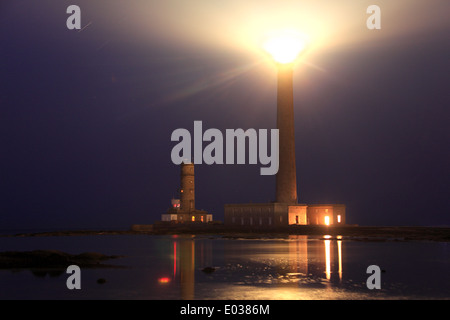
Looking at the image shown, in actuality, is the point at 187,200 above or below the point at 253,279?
above

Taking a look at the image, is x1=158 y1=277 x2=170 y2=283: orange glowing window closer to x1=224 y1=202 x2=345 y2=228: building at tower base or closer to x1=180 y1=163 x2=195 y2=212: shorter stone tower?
x1=224 y1=202 x2=345 y2=228: building at tower base

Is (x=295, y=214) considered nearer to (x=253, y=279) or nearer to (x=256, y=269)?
(x=256, y=269)

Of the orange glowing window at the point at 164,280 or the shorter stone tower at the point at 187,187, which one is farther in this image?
the shorter stone tower at the point at 187,187

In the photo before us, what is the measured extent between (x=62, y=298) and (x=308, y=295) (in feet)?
36.8

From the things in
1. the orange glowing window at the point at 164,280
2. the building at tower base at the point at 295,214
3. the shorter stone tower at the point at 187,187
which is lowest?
the orange glowing window at the point at 164,280

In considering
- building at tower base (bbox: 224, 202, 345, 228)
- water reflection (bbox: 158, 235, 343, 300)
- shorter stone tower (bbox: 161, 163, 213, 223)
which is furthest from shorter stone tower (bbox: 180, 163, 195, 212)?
water reflection (bbox: 158, 235, 343, 300)

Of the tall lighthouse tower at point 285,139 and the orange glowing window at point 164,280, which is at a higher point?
the tall lighthouse tower at point 285,139

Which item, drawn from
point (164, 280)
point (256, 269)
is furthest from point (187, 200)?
point (164, 280)

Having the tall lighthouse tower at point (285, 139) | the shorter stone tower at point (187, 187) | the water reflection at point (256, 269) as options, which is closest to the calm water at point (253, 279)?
the water reflection at point (256, 269)

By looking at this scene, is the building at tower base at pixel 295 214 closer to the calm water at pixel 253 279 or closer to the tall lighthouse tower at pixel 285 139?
the tall lighthouse tower at pixel 285 139

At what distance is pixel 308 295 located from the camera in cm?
2520

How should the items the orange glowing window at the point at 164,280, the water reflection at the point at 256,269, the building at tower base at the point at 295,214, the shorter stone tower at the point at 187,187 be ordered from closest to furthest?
the water reflection at the point at 256,269, the orange glowing window at the point at 164,280, the building at tower base at the point at 295,214, the shorter stone tower at the point at 187,187

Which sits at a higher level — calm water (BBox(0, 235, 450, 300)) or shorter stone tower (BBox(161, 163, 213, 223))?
shorter stone tower (BBox(161, 163, 213, 223))
